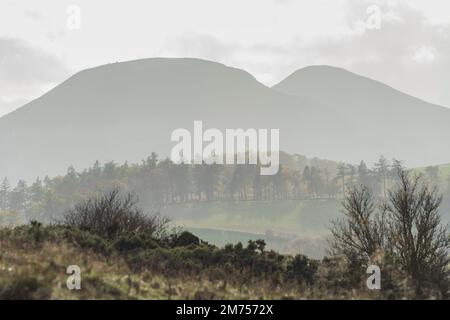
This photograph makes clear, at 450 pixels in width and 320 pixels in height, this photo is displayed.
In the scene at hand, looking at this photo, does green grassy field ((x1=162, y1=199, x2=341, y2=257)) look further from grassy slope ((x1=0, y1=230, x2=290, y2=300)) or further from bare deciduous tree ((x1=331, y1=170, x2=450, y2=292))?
grassy slope ((x1=0, y1=230, x2=290, y2=300))

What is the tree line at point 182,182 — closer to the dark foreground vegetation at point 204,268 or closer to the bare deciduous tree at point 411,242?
the bare deciduous tree at point 411,242

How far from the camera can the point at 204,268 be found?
16.2m

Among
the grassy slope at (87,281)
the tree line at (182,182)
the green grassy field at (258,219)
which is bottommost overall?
the grassy slope at (87,281)

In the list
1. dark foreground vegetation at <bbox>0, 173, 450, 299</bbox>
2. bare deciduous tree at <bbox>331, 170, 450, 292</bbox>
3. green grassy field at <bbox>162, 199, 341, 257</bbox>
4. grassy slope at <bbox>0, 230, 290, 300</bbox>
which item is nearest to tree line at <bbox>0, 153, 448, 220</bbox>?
green grassy field at <bbox>162, 199, 341, 257</bbox>

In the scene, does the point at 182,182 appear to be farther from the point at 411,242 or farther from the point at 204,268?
the point at 204,268

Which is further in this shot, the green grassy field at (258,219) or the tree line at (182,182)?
the tree line at (182,182)

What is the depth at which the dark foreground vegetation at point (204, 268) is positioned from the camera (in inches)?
451

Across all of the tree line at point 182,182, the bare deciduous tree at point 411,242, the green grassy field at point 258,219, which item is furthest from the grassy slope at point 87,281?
the tree line at point 182,182

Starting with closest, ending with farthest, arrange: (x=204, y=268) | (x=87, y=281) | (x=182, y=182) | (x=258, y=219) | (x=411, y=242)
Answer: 1. (x=87, y=281)
2. (x=204, y=268)
3. (x=411, y=242)
4. (x=258, y=219)
5. (x=182, y=182)

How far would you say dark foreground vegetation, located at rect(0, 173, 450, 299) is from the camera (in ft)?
37.6

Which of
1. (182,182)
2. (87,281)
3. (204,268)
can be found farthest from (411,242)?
(182,182)
